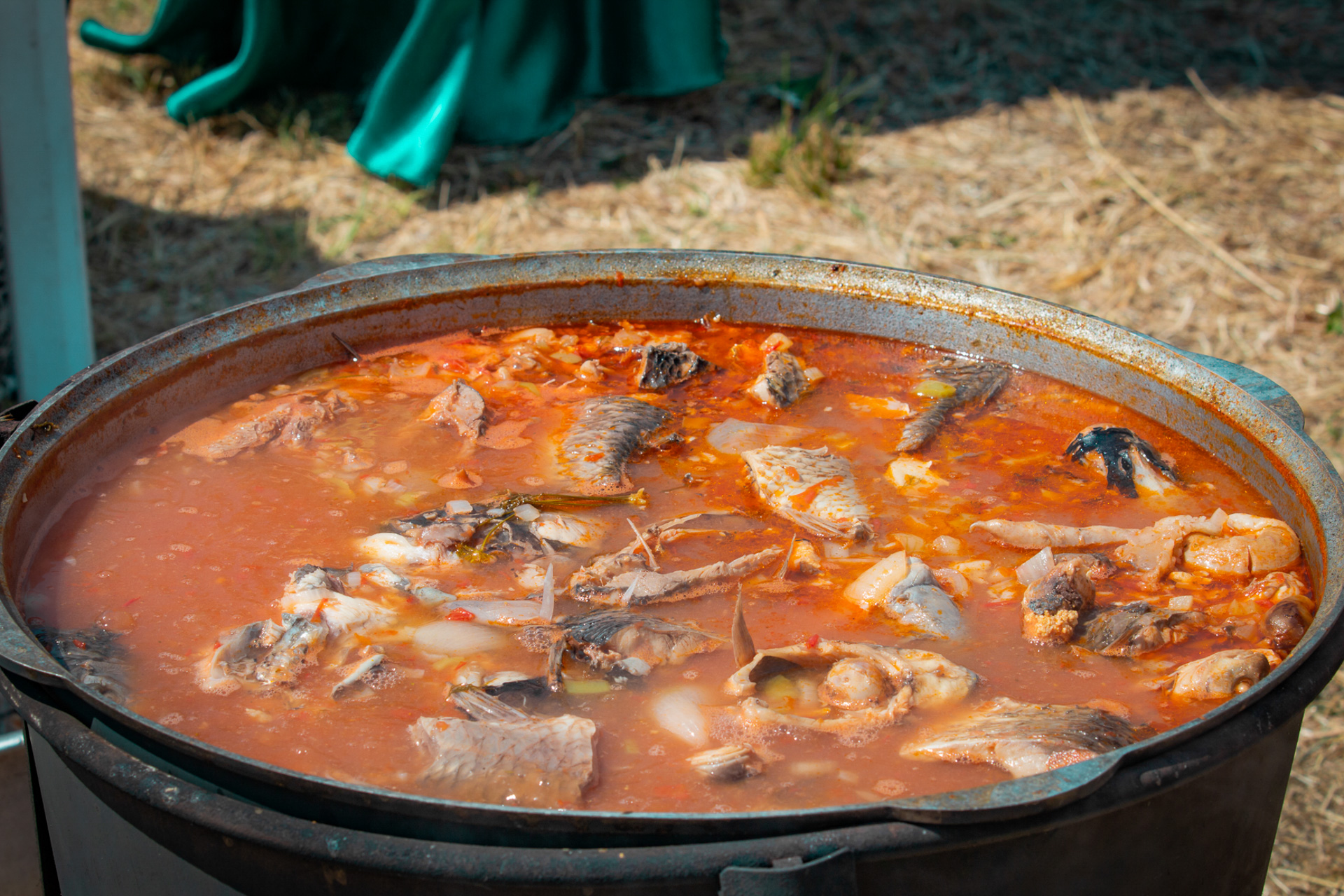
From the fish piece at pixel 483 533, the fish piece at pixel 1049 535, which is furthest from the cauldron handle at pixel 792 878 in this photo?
the fish piece at pixel 1049 535

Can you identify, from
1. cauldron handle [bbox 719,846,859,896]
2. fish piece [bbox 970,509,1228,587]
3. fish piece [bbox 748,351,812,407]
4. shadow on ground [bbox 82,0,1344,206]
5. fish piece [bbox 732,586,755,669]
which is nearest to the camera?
cauldron handle [bbox 719,846,859,896]

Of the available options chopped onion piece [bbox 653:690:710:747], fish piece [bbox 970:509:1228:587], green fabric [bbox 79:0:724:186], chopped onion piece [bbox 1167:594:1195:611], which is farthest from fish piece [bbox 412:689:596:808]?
green fabric [bbox 79:0:724:186]

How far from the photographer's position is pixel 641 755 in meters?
1.50

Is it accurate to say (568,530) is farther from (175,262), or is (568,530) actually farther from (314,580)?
(175,262)

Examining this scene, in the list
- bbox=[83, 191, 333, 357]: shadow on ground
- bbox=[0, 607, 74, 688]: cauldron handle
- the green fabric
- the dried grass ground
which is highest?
bbox=[0, 607, 74, 688]: cauldron handle

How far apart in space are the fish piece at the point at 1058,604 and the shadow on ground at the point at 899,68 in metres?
5.30

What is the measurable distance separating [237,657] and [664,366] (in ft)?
3.88

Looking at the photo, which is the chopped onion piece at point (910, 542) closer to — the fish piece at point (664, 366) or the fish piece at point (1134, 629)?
the fish piece at point (1134, 629)

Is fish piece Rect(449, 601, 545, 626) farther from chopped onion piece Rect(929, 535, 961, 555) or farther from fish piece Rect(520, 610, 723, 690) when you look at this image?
chopped onion piece Rect(929, 535, 961, 555)

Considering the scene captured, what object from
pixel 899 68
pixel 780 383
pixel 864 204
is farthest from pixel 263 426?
pixel 899 68

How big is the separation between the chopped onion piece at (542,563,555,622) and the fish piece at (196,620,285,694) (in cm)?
40

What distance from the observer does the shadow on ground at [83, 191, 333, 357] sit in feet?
18.7

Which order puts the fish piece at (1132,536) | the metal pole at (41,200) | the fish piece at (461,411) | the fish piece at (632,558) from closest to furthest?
the fish piece at (632,558)
the fish piece at (1132,536)
the fish piece at (461,411)
the metal pole at (41,200)

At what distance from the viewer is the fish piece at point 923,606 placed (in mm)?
→ 1789
